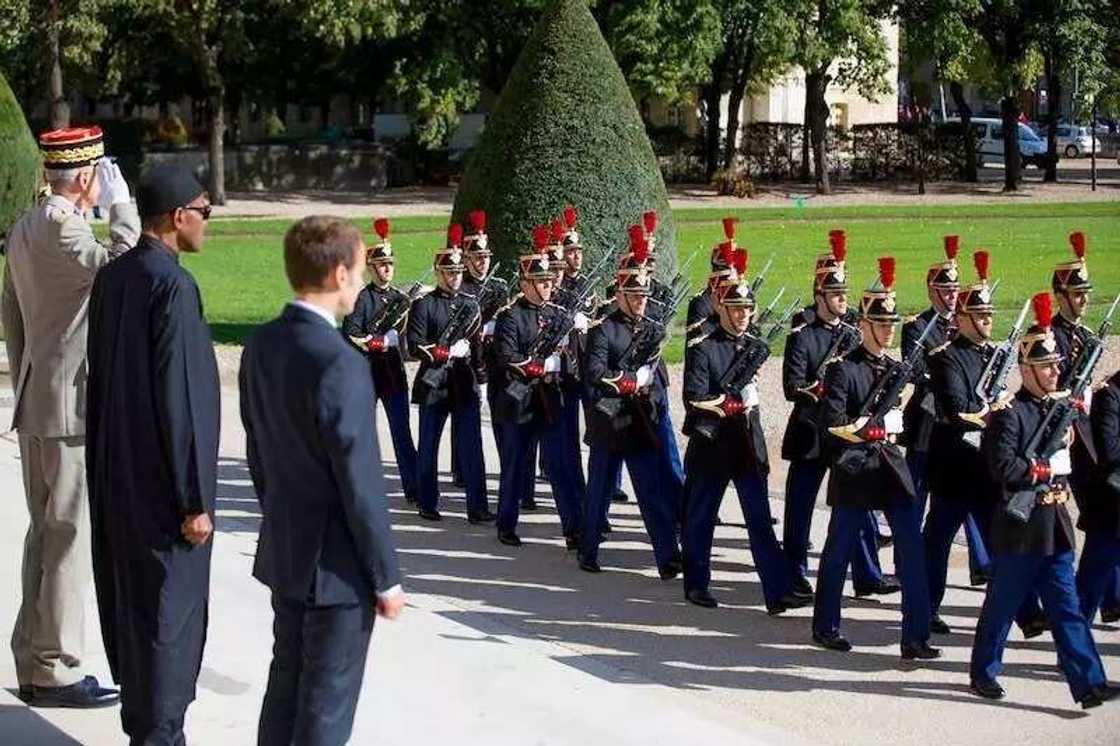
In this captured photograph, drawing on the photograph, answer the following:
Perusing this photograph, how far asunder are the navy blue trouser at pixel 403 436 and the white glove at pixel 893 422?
13.4ft

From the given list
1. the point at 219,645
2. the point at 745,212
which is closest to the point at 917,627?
the point at 219,645

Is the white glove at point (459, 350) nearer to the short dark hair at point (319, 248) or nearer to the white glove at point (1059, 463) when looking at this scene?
the white glove at point (1059, 463)

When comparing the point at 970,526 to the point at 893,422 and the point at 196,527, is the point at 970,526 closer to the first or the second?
the point at 893,422

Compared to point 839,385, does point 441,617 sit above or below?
below

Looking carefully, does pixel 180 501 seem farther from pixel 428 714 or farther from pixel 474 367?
pixel 474 367

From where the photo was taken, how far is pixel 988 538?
26.8 ft

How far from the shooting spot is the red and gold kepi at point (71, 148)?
6926 millimetres

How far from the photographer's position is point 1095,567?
8.62m

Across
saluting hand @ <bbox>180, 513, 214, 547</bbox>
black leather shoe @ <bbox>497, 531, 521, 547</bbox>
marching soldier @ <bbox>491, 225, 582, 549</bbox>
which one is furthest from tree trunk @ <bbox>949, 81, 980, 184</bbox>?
saluting hand @ <bbox>180, 513, 214, 547</bbox>

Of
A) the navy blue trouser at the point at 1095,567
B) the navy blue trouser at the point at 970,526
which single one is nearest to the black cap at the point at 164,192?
the navy blue trouser at the point at 1095,567

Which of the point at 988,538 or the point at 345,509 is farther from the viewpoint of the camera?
the point at 988,538

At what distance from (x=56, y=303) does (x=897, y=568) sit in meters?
3.82

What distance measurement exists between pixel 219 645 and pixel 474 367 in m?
4.28

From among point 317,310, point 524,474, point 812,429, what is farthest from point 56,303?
point 524,474
